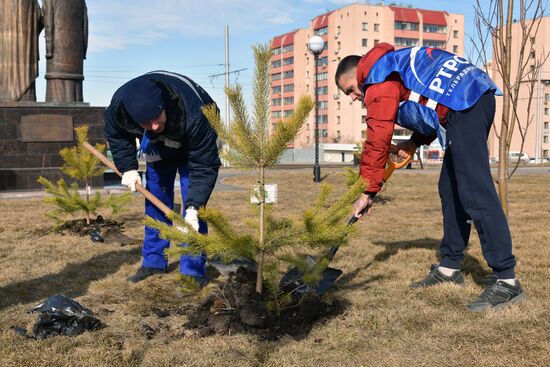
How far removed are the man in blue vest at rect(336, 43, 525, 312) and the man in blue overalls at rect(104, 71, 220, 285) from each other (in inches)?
39.0

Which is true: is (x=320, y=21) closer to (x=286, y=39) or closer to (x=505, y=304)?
(x=286, y=39)

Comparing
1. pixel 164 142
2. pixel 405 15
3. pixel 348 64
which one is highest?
pixel 405 15

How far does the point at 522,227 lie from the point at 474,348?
413 centimetres

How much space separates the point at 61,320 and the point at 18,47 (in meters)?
9.66

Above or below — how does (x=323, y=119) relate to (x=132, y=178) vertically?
above

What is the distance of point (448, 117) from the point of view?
2.88 meters

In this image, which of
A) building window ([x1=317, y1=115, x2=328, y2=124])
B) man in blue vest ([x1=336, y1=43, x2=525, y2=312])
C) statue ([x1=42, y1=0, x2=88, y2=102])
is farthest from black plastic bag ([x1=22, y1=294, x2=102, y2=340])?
building window ([x1=317, y1=115, x2=328, y2=124])

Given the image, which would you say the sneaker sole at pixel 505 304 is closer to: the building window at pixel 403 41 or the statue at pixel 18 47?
the statue at pixel 18 47

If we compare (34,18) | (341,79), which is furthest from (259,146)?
(34,18)

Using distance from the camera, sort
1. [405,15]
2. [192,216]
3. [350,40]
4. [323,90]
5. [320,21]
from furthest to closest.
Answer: [323,90] < [320,21] < [405,15] < [350,40] < [192,216]

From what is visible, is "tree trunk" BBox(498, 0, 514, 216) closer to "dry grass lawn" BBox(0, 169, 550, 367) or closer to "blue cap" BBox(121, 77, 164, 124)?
"dry grass lawn" BBox(0, 169, 550, 367)

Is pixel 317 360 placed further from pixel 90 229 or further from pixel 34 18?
pixel 34 18

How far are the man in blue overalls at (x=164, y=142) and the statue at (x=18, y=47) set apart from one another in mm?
8309

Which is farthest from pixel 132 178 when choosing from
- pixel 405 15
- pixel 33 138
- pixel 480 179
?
pixel 405 15
